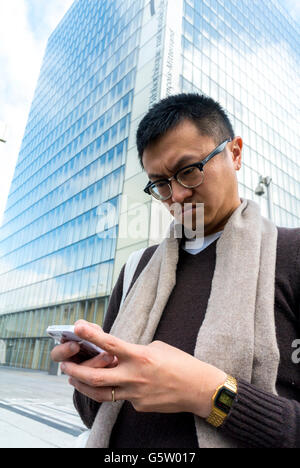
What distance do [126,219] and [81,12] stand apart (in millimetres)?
29943

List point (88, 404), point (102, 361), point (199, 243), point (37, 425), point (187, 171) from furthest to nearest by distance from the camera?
1. point (37, 425)
2. point (199, 243)
3. point (187, 171)
4. point (88, 404)
5. point (102, 361)

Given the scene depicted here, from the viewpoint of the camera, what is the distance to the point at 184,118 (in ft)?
4.32

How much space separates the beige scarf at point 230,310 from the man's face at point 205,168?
9 centimetres

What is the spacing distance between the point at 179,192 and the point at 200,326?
0.59 meters

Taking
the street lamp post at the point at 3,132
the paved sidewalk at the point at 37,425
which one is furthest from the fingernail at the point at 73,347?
the street lamp post at the point at 3,132

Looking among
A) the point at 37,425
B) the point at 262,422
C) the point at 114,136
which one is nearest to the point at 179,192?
the point at 262,422

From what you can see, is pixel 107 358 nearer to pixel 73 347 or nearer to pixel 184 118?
pixel 73 347

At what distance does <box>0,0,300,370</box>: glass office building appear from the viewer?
17703 mm

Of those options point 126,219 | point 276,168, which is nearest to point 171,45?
point 126,219

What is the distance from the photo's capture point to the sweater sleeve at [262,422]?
78cm

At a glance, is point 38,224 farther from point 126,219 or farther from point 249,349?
point 249,349

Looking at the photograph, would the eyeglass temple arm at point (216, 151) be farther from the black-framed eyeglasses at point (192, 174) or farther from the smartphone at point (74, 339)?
the smartphone at point (74, 339)

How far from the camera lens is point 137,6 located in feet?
71.5

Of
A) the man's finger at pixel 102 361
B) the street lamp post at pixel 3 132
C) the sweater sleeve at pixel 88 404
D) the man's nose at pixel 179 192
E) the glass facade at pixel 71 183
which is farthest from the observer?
the glass facade at pixel 71 183
